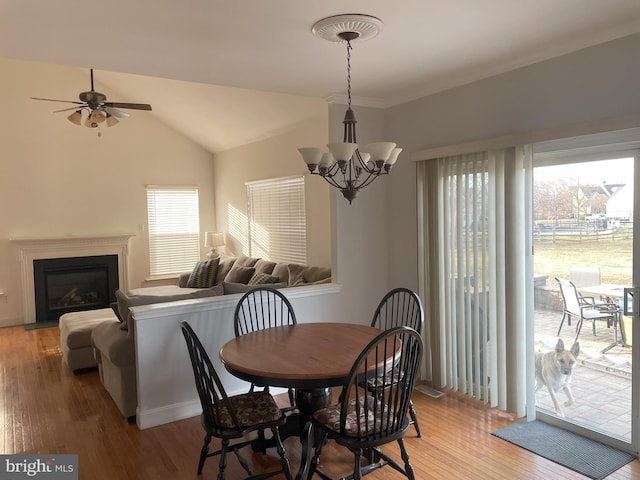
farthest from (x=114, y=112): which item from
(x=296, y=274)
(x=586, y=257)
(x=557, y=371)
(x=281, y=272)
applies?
(x=557, y=371)

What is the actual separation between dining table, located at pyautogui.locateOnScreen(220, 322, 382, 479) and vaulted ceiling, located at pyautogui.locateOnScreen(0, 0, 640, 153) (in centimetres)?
183

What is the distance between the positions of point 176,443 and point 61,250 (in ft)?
16.7

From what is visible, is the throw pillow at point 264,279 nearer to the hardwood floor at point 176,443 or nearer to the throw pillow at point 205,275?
the throw pillow at point 205,275

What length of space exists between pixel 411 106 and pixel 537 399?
2.59m

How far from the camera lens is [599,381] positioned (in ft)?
10.3

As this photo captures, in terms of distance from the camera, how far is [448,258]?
3.97 meters

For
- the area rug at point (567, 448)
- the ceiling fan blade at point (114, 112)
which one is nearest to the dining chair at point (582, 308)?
the area rug at point (567, 448)

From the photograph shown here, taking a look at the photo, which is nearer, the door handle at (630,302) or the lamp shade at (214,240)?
the door handle at (630,302)

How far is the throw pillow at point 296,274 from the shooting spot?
5.53 m

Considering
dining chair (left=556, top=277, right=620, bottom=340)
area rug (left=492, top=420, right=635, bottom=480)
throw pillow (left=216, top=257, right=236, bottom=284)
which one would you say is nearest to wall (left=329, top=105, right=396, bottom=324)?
dining chair (left=556, top=277, right=620, bottom=340)

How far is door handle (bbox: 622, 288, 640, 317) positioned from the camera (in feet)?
9.52

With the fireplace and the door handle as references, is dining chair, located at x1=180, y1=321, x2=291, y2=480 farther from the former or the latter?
the fireplace

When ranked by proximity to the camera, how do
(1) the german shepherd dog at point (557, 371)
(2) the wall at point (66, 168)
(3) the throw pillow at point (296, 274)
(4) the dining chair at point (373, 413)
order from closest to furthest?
(4) the dining chair at point (373, 413) < (1) the german shepherd dog at point (557, 371) < (3) the throw pillow at point (296, 274) < (2) the wall at point (66, 168)

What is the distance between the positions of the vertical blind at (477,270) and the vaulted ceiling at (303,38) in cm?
72
